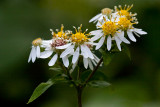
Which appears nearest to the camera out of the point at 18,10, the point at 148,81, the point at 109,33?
the point at 109,33

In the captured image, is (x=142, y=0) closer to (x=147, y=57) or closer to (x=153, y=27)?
(x=153, y=27)

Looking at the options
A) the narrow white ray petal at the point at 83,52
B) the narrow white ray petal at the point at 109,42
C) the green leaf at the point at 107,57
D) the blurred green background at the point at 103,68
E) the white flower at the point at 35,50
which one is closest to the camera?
the green leaf at the point at 107,57

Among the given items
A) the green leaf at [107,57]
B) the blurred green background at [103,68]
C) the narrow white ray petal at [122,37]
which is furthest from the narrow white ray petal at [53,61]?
the blurred green background at [103,68]

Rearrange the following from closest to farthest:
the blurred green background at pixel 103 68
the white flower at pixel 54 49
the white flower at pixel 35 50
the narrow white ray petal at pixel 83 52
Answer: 1. the narrow white ray petal at pixel 83 52
2. the white flower at pixel 54 49
3. the white flower at pixel 35 50
4. the blurred green background at pixel 103 68

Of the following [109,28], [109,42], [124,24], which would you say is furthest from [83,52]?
[124,24]

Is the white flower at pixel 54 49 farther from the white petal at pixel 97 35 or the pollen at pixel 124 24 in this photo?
the pollen at pixel 124 24

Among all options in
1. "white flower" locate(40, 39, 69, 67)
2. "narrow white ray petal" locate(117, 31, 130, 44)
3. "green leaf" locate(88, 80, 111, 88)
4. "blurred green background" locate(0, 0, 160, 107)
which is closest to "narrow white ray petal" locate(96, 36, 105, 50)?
"narrow white ray petal" locate(117, 31, 130, 44)

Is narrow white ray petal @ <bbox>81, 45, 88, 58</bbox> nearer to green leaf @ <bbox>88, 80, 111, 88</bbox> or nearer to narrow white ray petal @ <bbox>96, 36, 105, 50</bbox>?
narrow white ray petal @ <bbox>96, 36, 105, 50</bbox>

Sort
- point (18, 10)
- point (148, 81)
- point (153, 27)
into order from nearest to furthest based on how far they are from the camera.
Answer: point (148, 81)
point (153, 27)
point (18, 10)

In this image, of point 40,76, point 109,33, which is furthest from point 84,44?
point 40,76
